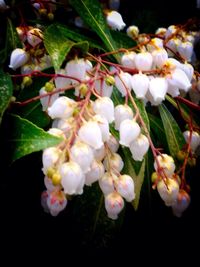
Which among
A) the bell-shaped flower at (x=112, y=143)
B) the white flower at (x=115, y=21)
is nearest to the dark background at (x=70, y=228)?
the bell-shaped flower at (x=112, y=143)

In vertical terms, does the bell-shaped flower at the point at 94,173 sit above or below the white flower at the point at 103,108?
below

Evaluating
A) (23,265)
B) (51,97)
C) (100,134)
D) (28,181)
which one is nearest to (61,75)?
(51,97)

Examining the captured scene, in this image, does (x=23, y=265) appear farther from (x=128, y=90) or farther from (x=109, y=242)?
(x=128, y=90)

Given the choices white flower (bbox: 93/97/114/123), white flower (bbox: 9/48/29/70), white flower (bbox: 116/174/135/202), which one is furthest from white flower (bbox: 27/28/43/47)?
white flower (bbox: 116/174/135/202)

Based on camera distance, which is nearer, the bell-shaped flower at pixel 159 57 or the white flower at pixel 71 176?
the white flower at pixel 71 176

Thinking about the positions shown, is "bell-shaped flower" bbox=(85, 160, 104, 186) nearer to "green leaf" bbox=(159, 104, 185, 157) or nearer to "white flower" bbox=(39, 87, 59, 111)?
"white flower" bbox=(39, 87, 59, 111)

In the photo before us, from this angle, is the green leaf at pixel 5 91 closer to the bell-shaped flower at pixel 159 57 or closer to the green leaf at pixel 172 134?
the bell-shaped flower at pixel 159 57
